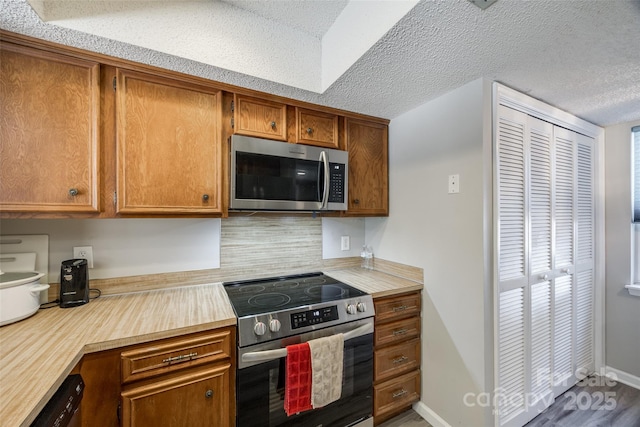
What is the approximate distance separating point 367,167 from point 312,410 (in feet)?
5.46

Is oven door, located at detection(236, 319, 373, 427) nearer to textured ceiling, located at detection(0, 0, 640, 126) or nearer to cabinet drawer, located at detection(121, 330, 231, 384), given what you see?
cabinet drawer, located at detection(121, 330, 231, 384)

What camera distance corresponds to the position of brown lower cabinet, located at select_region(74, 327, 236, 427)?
1008 mm

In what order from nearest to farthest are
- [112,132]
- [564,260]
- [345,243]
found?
[112,132] → [564,260] → [345,243]

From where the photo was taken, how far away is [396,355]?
1.71 metres

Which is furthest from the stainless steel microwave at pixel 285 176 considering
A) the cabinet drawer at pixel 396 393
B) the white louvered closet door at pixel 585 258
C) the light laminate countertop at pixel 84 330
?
the white louvered closet door at pixel 585 258

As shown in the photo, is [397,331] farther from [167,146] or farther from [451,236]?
[167,146]

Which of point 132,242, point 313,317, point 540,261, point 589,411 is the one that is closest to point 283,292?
point 313,317

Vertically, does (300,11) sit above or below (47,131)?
above

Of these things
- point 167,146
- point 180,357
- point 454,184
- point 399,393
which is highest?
point 167,146

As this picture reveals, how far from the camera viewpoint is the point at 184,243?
1.71 meters

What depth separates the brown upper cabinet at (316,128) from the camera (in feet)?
5.80

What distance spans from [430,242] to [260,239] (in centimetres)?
125

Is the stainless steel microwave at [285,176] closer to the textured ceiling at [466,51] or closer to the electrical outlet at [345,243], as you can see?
the textured ceiling at [466,51]

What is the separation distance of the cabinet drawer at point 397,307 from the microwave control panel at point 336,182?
750 millimetres
